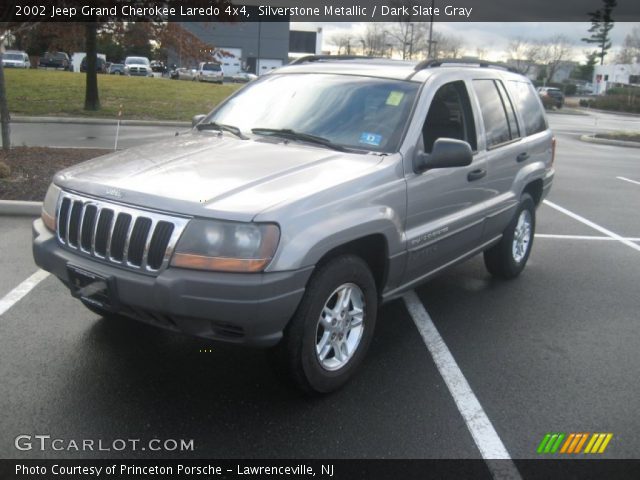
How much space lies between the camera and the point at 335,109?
14.1 feet

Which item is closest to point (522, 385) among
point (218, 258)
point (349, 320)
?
point (349, 320)

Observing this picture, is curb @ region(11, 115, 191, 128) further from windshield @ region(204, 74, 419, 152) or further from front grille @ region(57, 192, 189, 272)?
front grille @ region(57, 192, 189, 272)

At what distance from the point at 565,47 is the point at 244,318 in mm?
78129

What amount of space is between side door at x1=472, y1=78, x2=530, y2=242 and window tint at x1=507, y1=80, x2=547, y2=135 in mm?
225

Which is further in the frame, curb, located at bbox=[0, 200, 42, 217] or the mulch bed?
the mulch bed

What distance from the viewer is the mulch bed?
25.2ft

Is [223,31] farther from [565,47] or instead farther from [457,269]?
[457,269]

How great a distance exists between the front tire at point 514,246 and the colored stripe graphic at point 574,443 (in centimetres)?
255

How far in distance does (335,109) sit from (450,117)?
927 millimetres

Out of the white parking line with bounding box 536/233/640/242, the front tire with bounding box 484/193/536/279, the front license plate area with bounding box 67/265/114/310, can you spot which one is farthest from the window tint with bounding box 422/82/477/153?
the white parking line with bounding box 536/233/640/242

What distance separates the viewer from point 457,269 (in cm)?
624

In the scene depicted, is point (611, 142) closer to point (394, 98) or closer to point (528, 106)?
point (528, 106)

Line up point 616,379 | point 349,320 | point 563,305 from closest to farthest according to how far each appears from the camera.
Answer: point 349,320
point 616,379
point 563,305

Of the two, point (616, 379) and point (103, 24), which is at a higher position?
point (103, 24)
